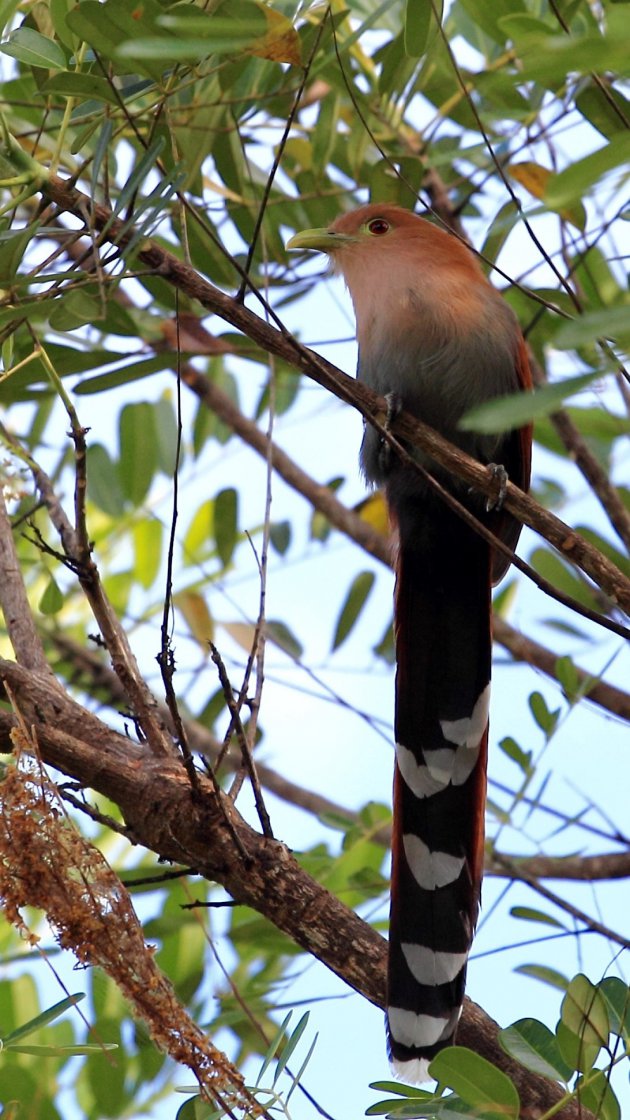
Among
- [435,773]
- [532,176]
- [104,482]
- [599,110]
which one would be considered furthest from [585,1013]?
[104,482]

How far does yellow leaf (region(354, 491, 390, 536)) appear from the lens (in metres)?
4.41

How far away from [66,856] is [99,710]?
223 cm

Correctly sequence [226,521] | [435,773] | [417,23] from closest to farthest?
[417,23], [435,773], [226,521]

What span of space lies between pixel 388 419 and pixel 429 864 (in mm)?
1044

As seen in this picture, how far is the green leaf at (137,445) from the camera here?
4.04m

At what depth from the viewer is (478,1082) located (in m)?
1.78

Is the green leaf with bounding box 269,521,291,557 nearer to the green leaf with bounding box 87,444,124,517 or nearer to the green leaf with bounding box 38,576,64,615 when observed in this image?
the green leaf with bounding box 87,444,124,517

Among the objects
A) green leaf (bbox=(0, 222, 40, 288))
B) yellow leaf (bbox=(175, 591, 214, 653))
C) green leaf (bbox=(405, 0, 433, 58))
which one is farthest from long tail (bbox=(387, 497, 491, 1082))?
green leaf (bbox=(0, 222, 40, 288))

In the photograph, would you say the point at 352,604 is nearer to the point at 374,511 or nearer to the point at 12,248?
the point at 374,511

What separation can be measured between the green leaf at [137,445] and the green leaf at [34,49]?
2122 millimetres

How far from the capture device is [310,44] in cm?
260

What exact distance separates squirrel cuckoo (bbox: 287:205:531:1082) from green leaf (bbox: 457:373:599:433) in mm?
1842

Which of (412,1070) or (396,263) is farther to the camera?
(396,263)

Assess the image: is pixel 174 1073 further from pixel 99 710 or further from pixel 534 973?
pixel 99 710
